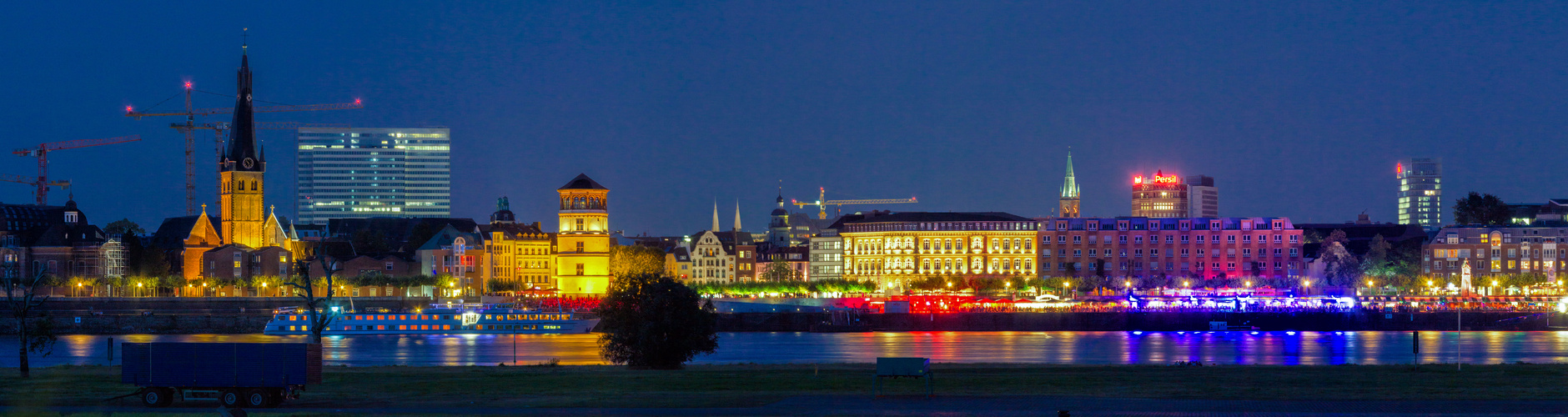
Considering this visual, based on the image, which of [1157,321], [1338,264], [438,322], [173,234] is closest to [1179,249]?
[1338,264]

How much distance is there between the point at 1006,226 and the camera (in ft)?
578

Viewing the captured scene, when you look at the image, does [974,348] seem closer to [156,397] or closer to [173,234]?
[156,397]

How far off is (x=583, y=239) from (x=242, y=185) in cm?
3877

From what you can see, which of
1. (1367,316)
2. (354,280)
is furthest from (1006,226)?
(354,280)

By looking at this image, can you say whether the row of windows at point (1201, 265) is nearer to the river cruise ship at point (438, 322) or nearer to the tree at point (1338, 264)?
the tree at point (1338, 264)

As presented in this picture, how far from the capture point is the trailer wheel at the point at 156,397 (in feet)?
95.2

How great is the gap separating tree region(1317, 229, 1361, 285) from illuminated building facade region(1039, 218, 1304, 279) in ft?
10.3

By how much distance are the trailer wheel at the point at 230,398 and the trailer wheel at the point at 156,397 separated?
1.15 meters

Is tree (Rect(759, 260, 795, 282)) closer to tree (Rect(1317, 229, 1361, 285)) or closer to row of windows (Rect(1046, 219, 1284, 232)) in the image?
row of windows (Rect(1046, 219, 1284, 232))

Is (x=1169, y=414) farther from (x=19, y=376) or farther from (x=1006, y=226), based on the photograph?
(x=1006, y=226)

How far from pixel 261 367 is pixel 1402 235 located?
18103 cm

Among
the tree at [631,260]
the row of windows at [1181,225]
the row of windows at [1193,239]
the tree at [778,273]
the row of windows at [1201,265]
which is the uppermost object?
the row of windows at [1181,225]

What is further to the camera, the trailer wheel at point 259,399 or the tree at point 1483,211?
the tree at point 1483,211

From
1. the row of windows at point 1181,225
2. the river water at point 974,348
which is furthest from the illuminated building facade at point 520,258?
the row of windows at point 1181,225
